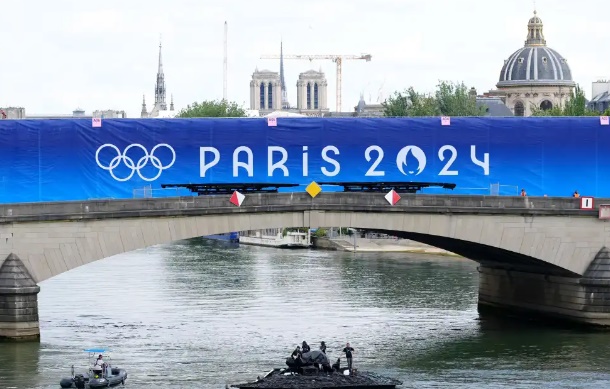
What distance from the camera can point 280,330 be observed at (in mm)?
91500

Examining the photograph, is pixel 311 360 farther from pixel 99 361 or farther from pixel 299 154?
pixel 299 154

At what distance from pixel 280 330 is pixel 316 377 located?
18.5 metres

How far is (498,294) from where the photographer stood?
102625mm

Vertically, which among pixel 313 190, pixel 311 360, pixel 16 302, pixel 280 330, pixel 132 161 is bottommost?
pixel 280 330

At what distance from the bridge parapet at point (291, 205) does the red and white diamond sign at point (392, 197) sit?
0.78 ft

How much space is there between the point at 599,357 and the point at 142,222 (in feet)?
81.5

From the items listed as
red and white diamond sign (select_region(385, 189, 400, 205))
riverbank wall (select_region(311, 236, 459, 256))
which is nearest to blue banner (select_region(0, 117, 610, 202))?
red and white diamond sign (select_region(385, 189, 400, 205))

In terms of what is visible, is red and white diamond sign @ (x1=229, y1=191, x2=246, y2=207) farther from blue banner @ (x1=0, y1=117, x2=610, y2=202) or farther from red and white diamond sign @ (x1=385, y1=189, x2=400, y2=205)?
red and white diamond sign @ (x1=385, y1=189, x2=400, y2=205)

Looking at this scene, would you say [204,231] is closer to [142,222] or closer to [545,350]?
[142,222]

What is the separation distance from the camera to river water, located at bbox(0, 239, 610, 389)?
7681cm

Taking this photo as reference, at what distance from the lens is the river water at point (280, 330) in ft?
252

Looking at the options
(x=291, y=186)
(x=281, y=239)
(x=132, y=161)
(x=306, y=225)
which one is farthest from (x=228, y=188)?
(x=281, y=239)

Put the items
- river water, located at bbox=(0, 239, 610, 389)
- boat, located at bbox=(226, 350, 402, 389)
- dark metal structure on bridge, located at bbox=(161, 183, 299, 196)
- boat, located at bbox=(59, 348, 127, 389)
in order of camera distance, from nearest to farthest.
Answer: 1. boat, located at bbox=(59, 348, 127, 389)
2. boat, located at bbox=(226, 350, 402, 389)
3. river water, located at bbox=(0, 239, 610, 389)
4. dark metal structure on bridge, located at bbox=(161, 183, 299, 196)

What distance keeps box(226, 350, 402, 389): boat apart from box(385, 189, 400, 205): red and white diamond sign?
15759 millimetres
